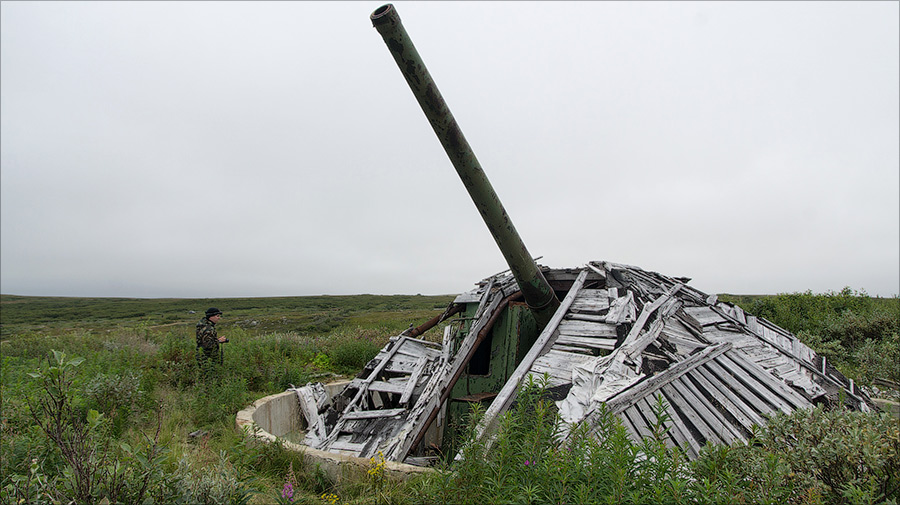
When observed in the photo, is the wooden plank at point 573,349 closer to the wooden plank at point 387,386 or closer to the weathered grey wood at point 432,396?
the weathered grey wood at point 432,396

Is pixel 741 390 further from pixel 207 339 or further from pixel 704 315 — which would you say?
pixel 207 339

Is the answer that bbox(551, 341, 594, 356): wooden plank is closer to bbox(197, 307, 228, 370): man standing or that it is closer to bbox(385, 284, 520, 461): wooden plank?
bbox(385, 284, 520, 461): wooden plank

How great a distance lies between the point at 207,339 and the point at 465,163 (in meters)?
5.88

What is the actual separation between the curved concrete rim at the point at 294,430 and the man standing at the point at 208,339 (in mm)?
1998

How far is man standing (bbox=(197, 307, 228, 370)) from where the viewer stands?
770 centimetres

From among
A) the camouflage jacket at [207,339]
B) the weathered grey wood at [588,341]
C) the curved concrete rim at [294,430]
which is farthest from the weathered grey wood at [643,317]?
the camouflage jacket at [207,339]

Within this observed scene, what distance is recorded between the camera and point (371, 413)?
18.9 feet

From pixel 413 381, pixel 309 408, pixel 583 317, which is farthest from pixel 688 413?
pixel 309 408

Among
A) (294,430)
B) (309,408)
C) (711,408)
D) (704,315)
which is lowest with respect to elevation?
(294,430)

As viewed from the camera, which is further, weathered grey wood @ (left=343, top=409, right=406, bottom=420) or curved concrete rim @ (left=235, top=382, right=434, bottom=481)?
weathered grey wood @ (left=343, top=409, right=406, bottom=420)

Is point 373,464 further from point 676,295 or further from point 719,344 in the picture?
point 676,295

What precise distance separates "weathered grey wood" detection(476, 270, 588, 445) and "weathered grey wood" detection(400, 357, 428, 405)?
1.58 metres

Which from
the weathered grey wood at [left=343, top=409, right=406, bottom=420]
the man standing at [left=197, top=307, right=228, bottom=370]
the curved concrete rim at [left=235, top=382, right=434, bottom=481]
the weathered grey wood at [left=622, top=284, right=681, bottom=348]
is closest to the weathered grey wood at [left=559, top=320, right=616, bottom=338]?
the weathered grey wood at [left=622, top=284, right=681, bottom=348]

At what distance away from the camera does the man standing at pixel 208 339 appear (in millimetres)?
7703
